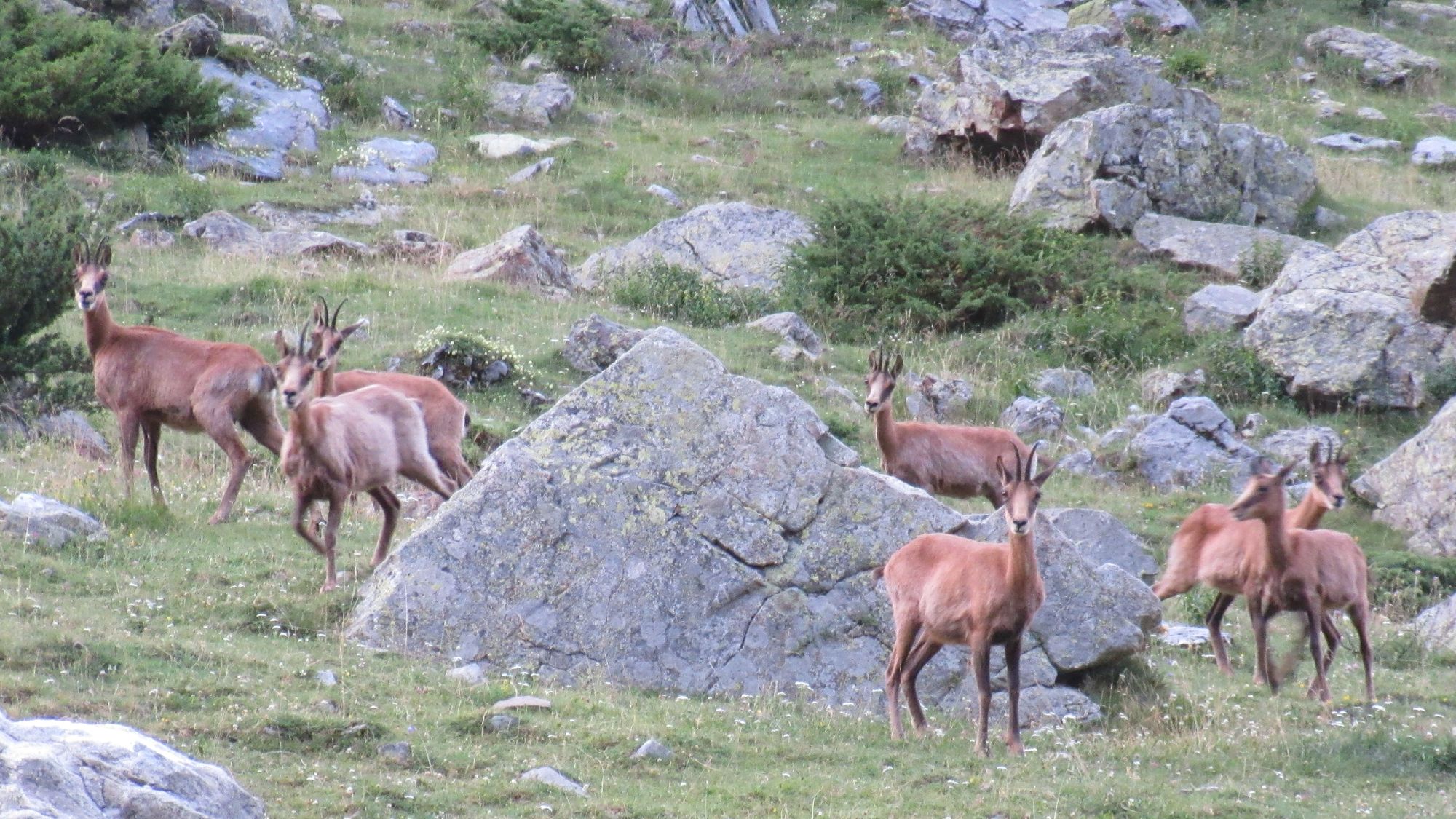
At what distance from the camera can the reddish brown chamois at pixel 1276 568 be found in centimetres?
1146

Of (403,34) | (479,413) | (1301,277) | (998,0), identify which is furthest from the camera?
(998,0)

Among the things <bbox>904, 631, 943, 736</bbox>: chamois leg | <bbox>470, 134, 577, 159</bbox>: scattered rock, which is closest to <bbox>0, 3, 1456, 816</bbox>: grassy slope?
<bbox>904, 631, 943, 736</bbox>: chamois leg

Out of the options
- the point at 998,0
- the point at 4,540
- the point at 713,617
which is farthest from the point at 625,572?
the point at 998,0

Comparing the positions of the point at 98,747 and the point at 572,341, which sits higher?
the point at 98,747

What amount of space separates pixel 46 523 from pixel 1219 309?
52.8 ft

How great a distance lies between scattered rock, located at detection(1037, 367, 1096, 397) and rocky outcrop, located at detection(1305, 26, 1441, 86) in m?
18.9

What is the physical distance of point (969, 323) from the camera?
22547 millimetres

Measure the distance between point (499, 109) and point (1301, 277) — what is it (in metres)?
14.7

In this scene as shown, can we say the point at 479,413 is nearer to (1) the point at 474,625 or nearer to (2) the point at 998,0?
(1) the point at 474,625

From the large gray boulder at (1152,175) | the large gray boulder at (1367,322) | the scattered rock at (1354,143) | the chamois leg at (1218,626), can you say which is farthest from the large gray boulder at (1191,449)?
the scattered rock at (1354,143)

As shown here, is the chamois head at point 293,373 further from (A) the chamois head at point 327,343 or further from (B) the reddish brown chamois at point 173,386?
(B) the reddish brown chamois at point 173,386

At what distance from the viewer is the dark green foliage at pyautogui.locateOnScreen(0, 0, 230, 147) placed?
2367 centimetres

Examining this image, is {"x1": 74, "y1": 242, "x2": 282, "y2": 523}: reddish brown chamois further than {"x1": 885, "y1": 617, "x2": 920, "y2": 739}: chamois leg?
Yes

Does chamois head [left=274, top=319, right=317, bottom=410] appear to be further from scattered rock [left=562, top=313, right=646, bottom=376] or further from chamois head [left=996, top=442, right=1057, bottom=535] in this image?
scattered rock [left=562, top=313, right=646, bottom=376]
